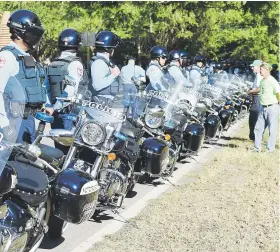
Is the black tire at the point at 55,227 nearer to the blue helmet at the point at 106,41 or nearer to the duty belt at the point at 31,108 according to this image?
the duty belt at the point at 31,108

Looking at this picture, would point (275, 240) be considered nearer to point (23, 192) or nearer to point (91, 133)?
point (91, 133)

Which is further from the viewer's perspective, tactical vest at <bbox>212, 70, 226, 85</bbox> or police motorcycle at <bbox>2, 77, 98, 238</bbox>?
tactical vest at <bbox>212, 70, 226, 85</bbox>

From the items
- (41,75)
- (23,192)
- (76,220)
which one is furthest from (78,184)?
(41,75)

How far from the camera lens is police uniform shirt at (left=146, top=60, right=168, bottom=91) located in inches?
315

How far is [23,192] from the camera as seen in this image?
3758 mm

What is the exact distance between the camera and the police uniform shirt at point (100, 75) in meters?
5.97

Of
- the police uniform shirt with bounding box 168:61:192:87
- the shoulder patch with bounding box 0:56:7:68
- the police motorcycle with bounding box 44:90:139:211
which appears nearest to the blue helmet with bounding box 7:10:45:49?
the shoulder patch with bounding box 0:56:7:68

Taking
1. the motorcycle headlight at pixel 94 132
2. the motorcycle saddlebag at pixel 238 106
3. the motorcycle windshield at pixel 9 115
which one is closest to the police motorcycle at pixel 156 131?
the motorcycle headlight at pixel 94 132

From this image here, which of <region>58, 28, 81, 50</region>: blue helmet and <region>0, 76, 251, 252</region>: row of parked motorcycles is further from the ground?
<region>58, 28, 81, 50</region>: blue helmet

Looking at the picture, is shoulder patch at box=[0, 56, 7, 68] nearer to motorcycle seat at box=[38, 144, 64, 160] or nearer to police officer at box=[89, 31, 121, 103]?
motorcycle seat at box=[38, 144, 64, 160]

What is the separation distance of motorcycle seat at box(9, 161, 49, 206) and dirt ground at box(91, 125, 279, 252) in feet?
4.16

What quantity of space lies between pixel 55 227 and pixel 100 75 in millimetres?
1854

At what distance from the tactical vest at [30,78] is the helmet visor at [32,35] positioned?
0.14 metres

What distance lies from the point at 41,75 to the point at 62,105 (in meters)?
0.78
